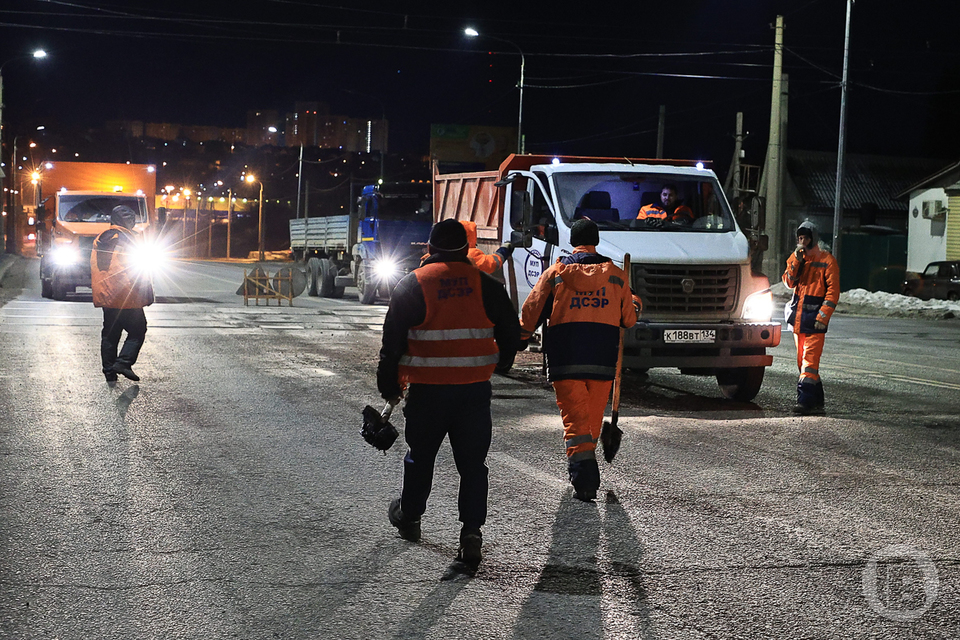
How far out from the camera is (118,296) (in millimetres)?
11234

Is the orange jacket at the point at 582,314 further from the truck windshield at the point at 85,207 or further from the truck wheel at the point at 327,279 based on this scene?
the truck wheel at the point at 327,279

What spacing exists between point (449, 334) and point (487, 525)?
3.89 feet

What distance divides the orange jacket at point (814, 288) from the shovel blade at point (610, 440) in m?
3.42

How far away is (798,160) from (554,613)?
202 ft

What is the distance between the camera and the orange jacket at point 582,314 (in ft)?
21.8

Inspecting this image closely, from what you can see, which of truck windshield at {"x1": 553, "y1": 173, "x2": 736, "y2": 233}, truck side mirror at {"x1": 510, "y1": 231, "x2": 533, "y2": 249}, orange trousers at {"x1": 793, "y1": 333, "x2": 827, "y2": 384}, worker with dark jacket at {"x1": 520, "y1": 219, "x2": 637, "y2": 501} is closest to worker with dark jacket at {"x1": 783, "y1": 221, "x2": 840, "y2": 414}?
orange trousers at {"x1": 793, "y1": 333, "x2": 827, "y2": 384}

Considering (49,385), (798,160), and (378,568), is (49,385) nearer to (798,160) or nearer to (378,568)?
(378,568)

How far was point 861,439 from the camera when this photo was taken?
28.3 feet

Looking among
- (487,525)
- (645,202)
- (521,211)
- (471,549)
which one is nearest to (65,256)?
(521,211)

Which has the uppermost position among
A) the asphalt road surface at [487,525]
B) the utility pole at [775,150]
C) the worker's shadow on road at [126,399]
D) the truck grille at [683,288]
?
the utility pole at [775,150]

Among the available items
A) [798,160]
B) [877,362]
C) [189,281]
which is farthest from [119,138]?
[877,362]

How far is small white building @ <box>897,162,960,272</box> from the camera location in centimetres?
4288

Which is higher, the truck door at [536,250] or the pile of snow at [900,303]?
the truck door at [536,250]

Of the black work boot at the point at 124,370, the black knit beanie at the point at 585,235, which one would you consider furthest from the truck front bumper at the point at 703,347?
the black work boot at the point at 124,370
